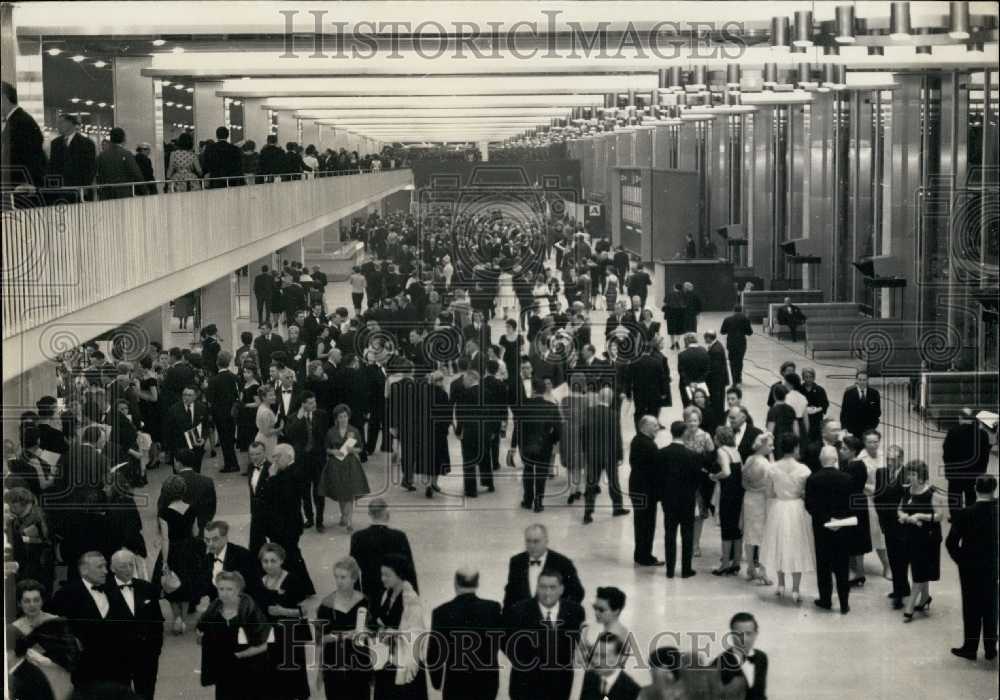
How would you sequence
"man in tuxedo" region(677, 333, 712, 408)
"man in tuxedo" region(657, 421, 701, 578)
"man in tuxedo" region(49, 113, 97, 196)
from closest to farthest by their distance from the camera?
"man in tuxedo" region(657, 421, 701, 578)
"man in tuxedo" region(49, 113, 97, 196)
"man in tuxedo" region(677, 333, 712, 408)

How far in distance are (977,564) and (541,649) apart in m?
3.89

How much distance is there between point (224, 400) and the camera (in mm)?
16891

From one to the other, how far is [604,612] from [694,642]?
286 cm

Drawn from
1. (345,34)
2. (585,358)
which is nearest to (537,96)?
(345,34)

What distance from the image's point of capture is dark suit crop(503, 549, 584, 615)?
970cm

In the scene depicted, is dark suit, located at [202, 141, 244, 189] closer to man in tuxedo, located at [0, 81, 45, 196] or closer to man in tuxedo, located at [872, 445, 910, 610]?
man in tuxedo, located at [0, 81, 45, 196]

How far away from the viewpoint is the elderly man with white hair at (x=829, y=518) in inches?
458

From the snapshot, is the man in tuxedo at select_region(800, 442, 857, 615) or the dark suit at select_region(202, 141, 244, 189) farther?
the dark suit at select_region(202, 141, 244, 189)

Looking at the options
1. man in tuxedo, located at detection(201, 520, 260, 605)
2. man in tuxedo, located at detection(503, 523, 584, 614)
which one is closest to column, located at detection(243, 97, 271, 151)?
man in tuxedo, located at detection(201, 520, 260, 605)

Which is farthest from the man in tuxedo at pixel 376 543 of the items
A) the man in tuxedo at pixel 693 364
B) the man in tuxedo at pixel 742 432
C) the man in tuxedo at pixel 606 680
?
the man in tuxedo at pixel 693 364

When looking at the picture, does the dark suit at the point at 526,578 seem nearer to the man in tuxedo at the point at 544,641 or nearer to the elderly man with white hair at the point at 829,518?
the man in tuxedo at the point at 544,641

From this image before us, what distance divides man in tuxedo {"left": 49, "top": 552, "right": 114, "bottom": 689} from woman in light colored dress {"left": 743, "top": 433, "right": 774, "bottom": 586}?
559cm

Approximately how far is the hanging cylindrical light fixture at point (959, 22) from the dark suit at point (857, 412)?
12.9ft

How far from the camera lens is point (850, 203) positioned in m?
29.3
